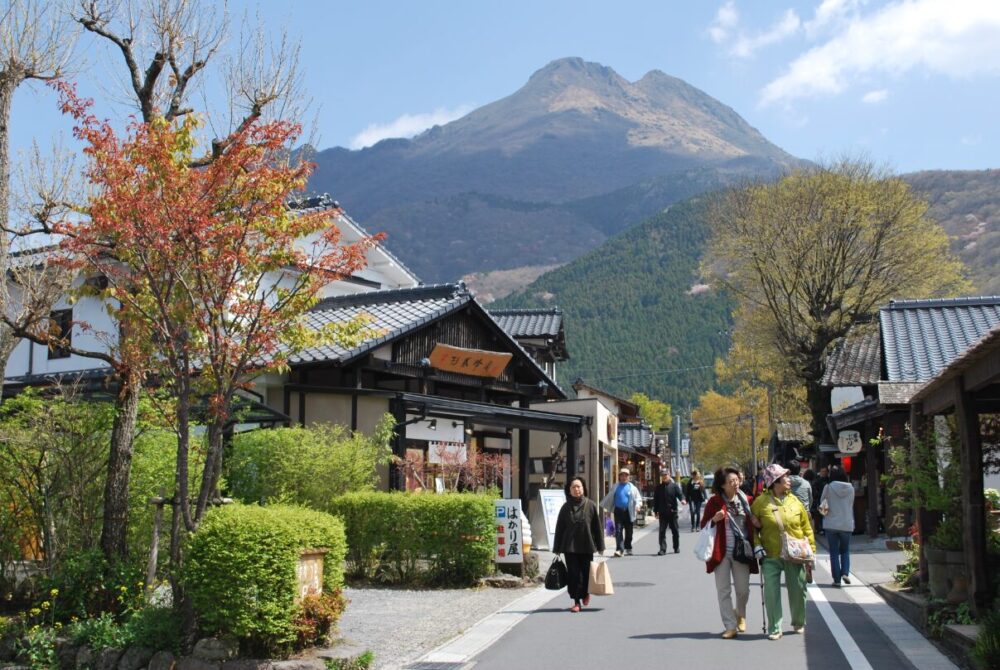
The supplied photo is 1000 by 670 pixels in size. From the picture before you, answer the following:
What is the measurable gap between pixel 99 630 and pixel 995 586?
904cm

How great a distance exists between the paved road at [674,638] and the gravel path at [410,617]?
0.96 ft

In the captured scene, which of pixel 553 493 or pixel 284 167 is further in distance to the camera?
pixel 553 493

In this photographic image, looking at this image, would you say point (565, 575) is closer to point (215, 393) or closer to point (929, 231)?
point (215, 393)

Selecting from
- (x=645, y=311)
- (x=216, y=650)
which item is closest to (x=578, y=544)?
(x=216, y=650)

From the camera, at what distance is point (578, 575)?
1245 cm

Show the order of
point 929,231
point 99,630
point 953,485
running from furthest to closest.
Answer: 1. point 929,231
2. point 953,485
3. point 99,630

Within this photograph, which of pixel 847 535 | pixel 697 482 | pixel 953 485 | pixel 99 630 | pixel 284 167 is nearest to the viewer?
pixel 99 630

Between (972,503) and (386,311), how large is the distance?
647 inches

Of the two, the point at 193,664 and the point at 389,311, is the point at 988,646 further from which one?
the point at 389,311

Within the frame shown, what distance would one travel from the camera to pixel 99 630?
9992mm

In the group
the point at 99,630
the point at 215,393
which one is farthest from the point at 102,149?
the point at 99,630

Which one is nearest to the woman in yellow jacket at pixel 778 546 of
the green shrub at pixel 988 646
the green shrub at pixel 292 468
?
the green shrub at pixel 988 646

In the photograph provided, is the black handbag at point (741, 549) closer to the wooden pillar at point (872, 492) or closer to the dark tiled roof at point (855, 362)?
the wooden pillar at point (872, 492)

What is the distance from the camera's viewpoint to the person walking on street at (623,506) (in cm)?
2091
